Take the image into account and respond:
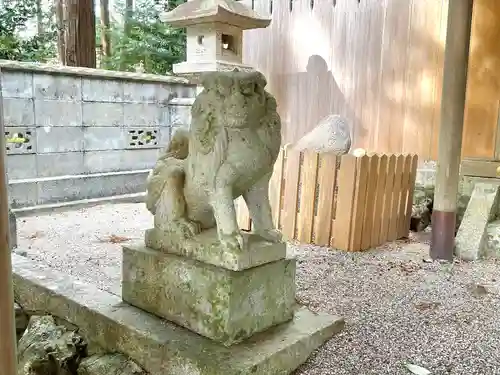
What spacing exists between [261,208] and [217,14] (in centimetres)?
401

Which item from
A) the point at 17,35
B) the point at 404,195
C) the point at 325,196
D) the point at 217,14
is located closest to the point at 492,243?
the point at 404,195

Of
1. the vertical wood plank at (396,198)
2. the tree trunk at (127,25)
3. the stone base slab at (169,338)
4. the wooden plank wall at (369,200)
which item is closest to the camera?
the stone base slab at (169,338)

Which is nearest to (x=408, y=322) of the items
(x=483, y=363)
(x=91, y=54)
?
(x=483, y=363)

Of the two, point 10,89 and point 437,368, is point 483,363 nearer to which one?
point 437,368

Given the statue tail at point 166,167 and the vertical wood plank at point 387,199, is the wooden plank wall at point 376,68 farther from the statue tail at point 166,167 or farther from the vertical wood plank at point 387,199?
the statue tail at point 166,167

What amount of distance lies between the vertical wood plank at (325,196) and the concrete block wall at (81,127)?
3347 millimetres

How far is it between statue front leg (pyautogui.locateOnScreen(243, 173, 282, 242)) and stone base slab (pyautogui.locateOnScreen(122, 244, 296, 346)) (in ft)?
0.47

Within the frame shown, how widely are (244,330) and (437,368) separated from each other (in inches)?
34.7

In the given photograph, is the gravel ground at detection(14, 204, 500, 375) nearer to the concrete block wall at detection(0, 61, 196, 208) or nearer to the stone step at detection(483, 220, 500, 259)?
the stone step at detection(483, 220, 500, 259)

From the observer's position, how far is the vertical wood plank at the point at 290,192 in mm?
4145

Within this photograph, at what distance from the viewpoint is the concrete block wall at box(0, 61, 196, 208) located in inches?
207

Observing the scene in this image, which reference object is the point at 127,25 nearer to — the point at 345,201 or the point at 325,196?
the point at 325,196

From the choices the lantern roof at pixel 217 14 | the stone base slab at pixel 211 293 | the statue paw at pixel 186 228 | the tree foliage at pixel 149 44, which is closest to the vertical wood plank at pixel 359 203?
the stone base slab at pixel 211 293

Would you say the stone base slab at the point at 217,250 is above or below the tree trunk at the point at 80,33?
below
